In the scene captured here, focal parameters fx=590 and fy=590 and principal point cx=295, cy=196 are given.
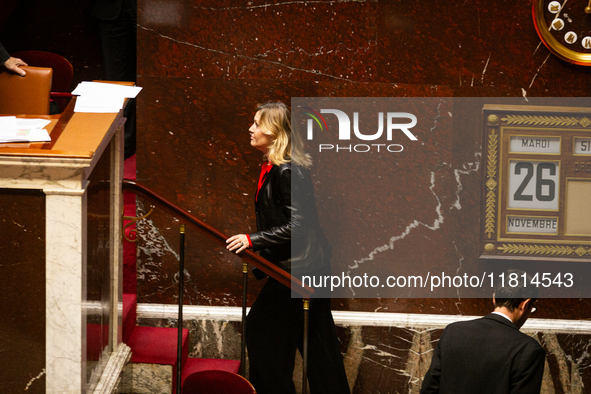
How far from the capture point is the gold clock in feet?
12.0

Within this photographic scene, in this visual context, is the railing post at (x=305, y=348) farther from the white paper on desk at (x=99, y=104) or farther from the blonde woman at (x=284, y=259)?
the white paper on desk at (x=99, y=104)

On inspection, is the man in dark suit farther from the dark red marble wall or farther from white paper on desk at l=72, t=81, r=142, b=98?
white paper on desk at l=72, t=81, r=142, b=98

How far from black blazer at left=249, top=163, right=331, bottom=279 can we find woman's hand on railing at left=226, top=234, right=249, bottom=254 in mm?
51

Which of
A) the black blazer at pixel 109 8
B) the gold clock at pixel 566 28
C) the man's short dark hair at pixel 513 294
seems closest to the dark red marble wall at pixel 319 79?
the gold clock at pixel 566 28

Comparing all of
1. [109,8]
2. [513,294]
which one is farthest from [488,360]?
[109,8]

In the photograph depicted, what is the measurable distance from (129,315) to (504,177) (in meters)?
2.47

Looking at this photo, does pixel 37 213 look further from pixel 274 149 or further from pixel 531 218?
pixel 531 218

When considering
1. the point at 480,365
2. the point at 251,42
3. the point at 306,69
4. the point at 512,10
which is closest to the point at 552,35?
the point at 512,10

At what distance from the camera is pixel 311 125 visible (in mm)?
3742

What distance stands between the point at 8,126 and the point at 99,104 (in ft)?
1.38

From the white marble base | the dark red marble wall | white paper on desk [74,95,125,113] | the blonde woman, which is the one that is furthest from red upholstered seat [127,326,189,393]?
white paper on desk [74,95,125,113]

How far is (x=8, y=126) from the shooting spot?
2516mm

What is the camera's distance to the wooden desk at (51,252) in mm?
2160

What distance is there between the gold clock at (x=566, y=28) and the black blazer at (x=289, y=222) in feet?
6.00
